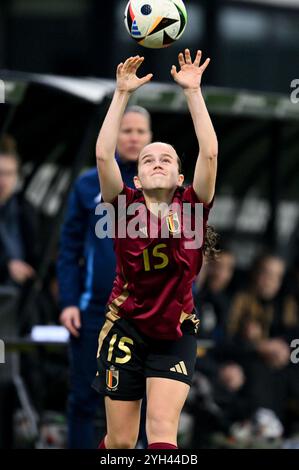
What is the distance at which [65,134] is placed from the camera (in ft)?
42.4

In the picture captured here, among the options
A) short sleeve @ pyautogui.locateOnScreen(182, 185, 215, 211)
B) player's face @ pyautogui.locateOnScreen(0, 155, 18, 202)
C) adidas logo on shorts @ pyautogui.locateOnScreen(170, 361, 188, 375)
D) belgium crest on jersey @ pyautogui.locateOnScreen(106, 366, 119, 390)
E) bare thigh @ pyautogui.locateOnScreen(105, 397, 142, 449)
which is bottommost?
bare thigh @ pyautogui.locateOnScreen(105, 397, 142, 449)

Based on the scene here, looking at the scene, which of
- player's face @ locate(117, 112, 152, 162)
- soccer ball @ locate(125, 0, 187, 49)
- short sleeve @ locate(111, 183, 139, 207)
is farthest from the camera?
player's face @ locate(117, 112, 152, 162)

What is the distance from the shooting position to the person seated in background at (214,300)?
42.6 feet

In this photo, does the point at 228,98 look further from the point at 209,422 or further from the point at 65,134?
the point at 209,422

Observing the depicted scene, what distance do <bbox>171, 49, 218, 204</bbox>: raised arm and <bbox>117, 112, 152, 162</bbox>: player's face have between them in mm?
1274

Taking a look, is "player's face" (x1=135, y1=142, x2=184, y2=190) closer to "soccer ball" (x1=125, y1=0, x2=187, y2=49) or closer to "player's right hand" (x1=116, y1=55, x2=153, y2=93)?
"player's right hand" (x1=116, y1=55, x2=153, y2=93)

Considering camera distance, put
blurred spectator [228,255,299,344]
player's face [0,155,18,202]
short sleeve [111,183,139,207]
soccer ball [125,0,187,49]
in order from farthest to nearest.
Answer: blurred spectator [228,255,299,344] < player's face [0,155,18,202] < soccer ball [125,0,187,49] < short sleeve [111,183,139,207]

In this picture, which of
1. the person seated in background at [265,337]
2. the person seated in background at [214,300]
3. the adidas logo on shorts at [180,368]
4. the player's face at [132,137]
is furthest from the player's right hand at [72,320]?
the person seated in background at [265,337]

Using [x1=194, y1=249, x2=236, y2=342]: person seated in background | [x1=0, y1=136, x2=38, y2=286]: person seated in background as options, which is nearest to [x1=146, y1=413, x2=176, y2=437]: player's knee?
[x1=0, y1=136, x2=38, y2=286]: person seated in background

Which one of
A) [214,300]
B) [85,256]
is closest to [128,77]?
[85,256]

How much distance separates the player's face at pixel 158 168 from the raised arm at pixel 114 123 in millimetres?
145

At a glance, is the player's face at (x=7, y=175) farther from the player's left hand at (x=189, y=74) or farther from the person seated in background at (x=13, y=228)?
the player's left hand at (x=189, y=74)

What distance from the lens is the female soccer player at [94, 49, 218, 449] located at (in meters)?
8.12

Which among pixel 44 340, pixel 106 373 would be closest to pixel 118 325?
pixel 106 373
